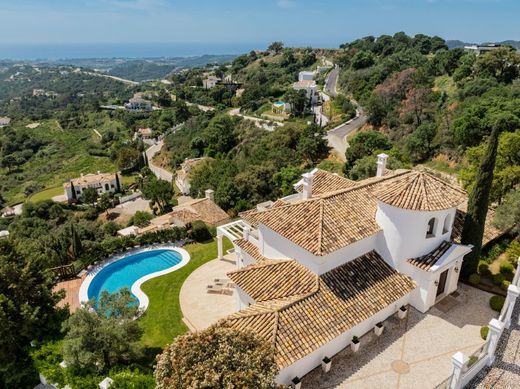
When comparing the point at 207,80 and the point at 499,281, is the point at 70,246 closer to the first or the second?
the point at 499,281

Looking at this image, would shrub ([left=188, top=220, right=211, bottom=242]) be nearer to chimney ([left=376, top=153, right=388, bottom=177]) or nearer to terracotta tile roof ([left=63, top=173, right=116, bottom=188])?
chimney ([left=376, top=153, right=388, bottom=177])

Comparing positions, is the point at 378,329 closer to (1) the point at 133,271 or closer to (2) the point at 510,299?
(2) the point at 510,299

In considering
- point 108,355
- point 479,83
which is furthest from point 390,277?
point 479,83

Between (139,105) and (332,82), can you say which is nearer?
(332,82)

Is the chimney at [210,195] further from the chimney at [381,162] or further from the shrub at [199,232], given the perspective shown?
the chimney at [381,162]

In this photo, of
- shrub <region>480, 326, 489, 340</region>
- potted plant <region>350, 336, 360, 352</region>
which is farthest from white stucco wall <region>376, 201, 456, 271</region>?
potted plant <region>350, 336, 360, 352</region>

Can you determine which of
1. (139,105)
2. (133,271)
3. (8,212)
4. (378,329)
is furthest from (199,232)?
(139,105)
